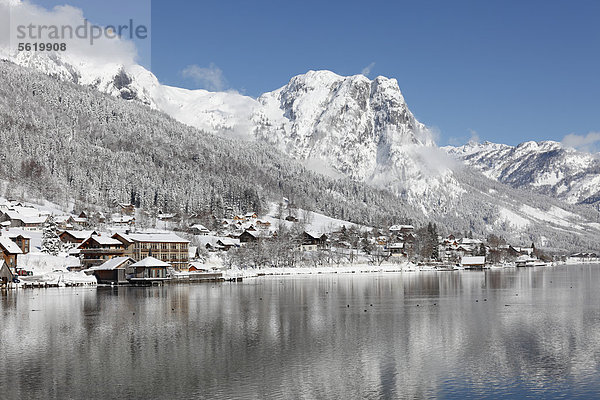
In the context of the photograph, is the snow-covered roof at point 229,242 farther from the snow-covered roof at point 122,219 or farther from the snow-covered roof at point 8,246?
the snow-covered roof at point 8,246

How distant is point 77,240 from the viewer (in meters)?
136

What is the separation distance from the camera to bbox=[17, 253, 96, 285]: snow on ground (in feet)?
320

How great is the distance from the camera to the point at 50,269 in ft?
355

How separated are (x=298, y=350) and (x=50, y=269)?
274ft

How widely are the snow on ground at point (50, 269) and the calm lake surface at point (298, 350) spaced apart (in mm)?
31754

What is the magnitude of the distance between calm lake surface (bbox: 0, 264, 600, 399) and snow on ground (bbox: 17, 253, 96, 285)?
31754 mm

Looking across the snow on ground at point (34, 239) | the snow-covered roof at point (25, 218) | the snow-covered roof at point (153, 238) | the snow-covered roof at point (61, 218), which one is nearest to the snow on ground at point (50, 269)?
the snow-covered roof at point (153, 238)

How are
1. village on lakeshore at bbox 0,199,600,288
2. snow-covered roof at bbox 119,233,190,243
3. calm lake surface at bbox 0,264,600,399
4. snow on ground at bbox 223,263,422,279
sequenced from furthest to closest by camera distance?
1. snow on ground at bbox 223,263,422,279
2. snow-covered roof at bbox 119,233,190,243
3. village on lakeshore at bbox 0,199,600,288
4. calm lake surface at bbox 0,264,600,399

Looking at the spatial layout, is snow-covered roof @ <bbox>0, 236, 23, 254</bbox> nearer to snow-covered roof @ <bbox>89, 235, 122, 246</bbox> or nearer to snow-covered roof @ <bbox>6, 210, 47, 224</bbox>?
snow-covered roof @ <bbox>89, 235, 122, 246</bbox>

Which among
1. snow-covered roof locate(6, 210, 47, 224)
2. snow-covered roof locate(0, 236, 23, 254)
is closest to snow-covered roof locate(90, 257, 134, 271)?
snow-covered roof locate(0, 236, 23, 254)

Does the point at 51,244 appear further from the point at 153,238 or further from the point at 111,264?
the point at 111,264

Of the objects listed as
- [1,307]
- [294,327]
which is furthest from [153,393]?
[1,307]

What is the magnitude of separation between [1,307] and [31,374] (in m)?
36.4

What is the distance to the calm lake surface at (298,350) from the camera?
29031 millimetres
